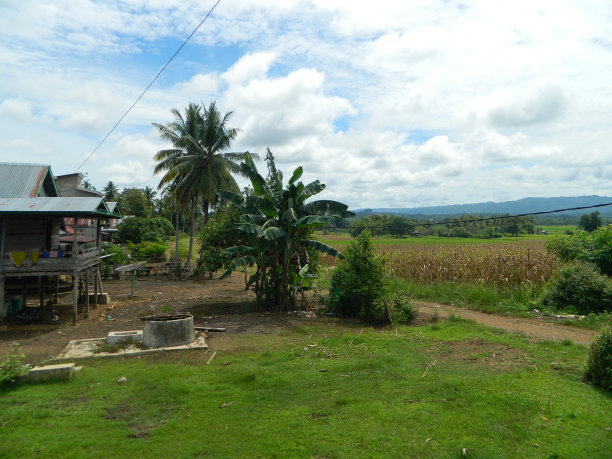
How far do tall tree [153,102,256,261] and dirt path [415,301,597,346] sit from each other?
55.8ft

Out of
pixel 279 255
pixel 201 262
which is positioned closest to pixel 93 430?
pixel 279 255

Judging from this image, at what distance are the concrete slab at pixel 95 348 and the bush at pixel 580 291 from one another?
1255 centimetres

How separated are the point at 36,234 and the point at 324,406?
14829 mm

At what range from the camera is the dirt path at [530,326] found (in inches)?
431

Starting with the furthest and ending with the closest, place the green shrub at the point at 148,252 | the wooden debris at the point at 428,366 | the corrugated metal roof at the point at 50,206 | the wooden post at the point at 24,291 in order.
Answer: the green shrub at the point at 148,252 < the wooden post at the point at 24,291 < the corrugated metal roof at the point at 50,206 < the wooden debris at the point at 428,366

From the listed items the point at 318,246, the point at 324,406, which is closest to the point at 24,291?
the point at 318,246

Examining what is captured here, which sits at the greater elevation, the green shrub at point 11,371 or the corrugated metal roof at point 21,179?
the corrugated metal roof at point 21,179

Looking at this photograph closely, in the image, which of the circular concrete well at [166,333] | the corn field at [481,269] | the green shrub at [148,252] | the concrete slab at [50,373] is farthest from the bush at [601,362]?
the green shrub at [148,252]

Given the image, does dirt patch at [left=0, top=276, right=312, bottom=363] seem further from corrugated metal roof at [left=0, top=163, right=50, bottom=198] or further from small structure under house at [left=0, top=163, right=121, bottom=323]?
corrugated metal roof at [left=0, top=163, right=50, bottom=198]

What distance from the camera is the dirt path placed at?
1094 cm

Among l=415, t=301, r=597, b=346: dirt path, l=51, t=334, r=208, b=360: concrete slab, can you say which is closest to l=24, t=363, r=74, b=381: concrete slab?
l=51, t=334, r=208, b=360: concrete slab

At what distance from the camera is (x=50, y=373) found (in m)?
7.82

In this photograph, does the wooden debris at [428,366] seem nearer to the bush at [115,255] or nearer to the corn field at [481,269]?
the corn field at [481,269]

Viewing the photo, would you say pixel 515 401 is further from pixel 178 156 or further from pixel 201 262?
pixel 178 156
